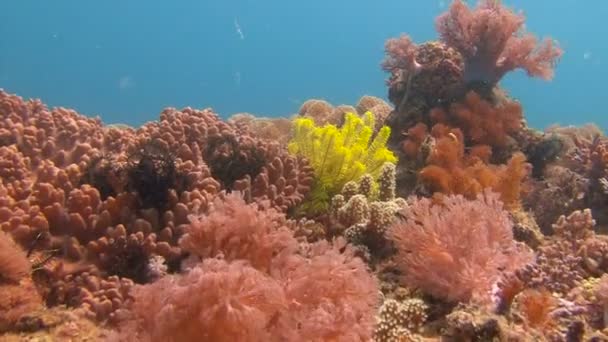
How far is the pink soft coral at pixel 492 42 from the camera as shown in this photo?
8.07 metres

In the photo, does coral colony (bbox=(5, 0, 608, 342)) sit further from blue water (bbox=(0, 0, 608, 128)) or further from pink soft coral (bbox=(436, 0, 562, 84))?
blue water (bbox=(0, 0, 608, 128))

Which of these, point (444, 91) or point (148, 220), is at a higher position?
point (444, 91)

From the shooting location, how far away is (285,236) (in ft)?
12.2

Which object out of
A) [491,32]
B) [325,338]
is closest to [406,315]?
[325,338]

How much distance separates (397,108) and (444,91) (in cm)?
89

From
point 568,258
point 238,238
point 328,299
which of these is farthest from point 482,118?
point 328,299

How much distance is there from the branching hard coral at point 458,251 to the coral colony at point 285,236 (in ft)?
0.04

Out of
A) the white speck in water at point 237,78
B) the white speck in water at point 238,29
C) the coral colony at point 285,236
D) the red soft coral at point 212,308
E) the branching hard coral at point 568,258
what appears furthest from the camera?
the white speck in water at point 238,29

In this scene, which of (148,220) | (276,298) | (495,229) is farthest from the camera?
(148,220)

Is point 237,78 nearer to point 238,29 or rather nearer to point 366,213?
point 238,29

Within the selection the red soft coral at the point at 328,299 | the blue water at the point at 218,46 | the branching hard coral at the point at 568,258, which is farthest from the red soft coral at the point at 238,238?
the blue water at the point at 218,46

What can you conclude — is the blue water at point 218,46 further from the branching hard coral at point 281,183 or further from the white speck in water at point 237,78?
the branching hard coral at point 281,183

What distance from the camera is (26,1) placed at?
467ft

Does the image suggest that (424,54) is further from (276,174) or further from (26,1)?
(26,1)
